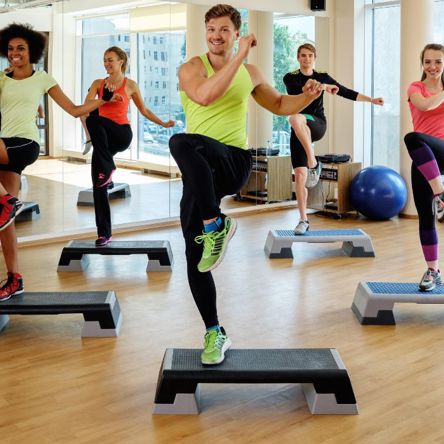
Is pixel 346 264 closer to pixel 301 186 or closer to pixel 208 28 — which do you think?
pixel 301 186

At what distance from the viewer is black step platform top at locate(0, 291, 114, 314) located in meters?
3.96

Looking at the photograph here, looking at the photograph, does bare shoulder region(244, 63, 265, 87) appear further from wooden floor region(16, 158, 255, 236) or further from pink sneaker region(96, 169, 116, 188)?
wooden floor region(16, 158, 255, 236)

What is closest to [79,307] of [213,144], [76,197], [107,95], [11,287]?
[11,287]

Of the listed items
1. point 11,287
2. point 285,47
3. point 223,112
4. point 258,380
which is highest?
point 285,47

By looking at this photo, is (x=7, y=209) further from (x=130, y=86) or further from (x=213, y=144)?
(x=130, y=86)

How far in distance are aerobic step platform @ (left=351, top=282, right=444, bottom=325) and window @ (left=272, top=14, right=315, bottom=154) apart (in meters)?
4.37

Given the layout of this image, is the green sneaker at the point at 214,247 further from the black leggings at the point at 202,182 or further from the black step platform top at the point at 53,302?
the black step platform top at the point at 53,302

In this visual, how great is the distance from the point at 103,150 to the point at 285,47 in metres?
3.45

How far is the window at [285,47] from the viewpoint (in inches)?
328

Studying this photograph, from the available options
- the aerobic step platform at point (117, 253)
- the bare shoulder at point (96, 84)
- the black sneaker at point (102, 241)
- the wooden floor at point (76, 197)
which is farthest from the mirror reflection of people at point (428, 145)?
the wooden floor at point (76, 197)

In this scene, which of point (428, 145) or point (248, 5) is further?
point (248, 5)

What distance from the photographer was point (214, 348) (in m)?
3.15

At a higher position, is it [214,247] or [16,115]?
[16,115]

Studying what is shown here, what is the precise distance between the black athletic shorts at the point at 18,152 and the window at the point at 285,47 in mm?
4683
